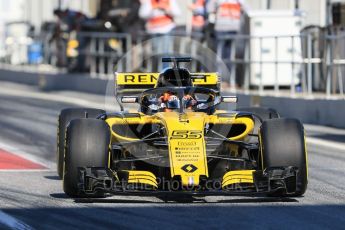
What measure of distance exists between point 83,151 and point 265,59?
521 inches

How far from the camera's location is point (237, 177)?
10.5 meters

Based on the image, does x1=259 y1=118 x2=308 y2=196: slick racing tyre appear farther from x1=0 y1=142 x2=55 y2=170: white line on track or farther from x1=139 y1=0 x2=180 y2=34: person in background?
x1=139 y1=0 x2=180 y2=34: person in background

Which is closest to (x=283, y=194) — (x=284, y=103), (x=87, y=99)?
(x=284, y=103)

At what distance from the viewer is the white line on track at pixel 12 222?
9.12 m

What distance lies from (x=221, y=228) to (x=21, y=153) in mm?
7089

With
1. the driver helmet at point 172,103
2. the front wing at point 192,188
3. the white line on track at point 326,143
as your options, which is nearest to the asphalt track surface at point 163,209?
the front wing at point 192,188

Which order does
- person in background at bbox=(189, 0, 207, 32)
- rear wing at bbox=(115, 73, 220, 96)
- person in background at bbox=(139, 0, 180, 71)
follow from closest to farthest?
1. rear wing at bbox=(115, 73, 220, 96)
2. person in background at bbox=(189, 0, 207, 32)
3. person in background at bbox=(139, 0, 180, 71)

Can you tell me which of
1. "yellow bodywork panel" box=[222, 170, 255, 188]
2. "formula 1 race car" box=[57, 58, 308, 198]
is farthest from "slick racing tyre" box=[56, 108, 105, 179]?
"yellow bodywork panel" box=[222, 170, 255, 188]

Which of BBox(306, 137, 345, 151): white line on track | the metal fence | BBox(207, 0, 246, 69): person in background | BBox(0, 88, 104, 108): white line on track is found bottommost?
BBox(306, 137, 345, 151): white line on track

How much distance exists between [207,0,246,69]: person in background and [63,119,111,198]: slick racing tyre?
43.4ft

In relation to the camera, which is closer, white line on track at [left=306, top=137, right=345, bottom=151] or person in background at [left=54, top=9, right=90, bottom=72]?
white line on track at [left=306, top=137, right=345, bottom=151]

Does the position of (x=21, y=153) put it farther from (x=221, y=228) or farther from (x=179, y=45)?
(x=179, y=45)

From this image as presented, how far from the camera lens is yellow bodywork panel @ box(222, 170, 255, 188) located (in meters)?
10.5

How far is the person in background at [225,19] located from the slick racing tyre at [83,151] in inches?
520
